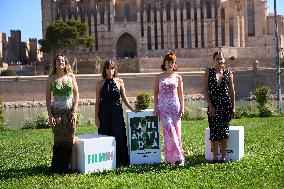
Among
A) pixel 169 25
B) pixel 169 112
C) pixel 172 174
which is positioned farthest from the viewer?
pixel 169 25

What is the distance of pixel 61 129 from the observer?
8.38 m

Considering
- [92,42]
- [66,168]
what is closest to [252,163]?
[66,168]

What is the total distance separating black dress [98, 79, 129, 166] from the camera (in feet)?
29.3

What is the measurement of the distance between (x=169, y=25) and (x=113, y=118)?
61237 millimetres

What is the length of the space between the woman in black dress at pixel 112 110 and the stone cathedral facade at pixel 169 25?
5845cm

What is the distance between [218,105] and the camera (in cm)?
891

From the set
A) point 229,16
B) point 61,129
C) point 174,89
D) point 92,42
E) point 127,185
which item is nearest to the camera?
point 127,185

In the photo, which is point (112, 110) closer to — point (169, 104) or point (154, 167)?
point (169, 104)

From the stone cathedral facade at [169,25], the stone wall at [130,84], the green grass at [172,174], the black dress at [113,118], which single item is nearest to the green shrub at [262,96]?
the green grass at [172,174]

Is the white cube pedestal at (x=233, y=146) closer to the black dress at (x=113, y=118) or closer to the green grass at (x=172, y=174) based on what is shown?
the green grass at (x=172, y=174)

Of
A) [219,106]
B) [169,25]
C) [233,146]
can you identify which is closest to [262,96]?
[233,146]

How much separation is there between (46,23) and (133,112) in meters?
63.0

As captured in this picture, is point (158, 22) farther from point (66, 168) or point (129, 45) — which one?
point (66, 168)

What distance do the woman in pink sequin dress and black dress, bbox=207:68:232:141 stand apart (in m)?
0.56
